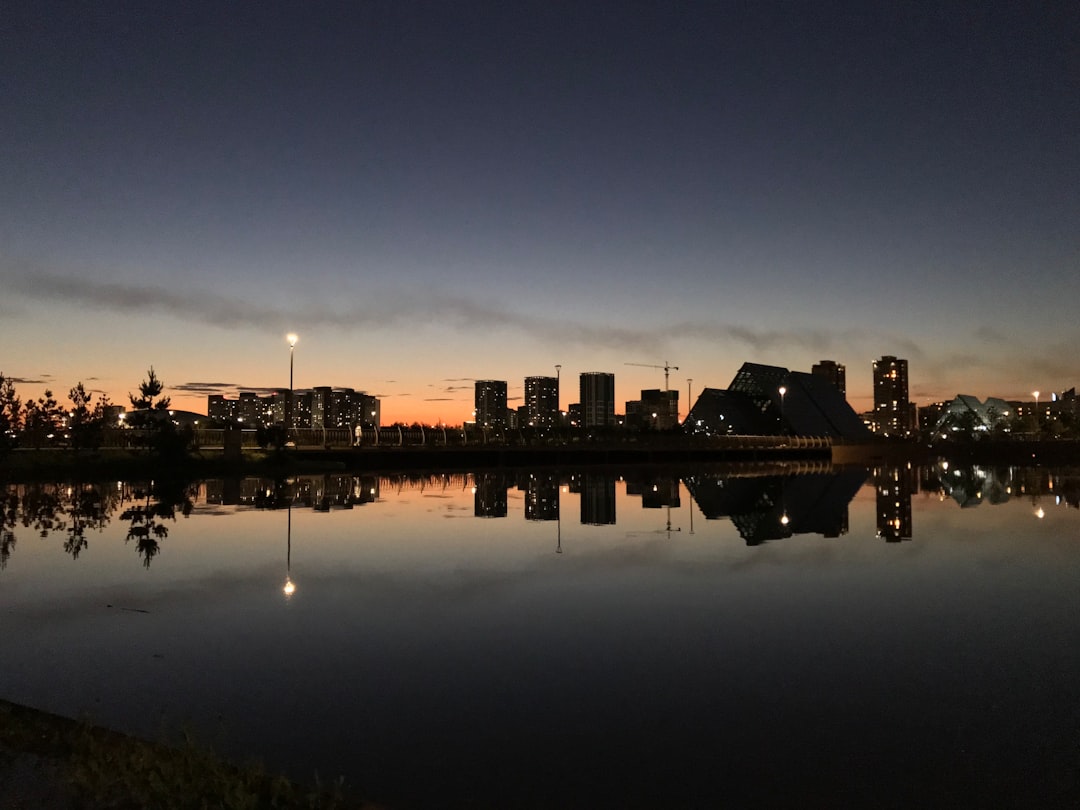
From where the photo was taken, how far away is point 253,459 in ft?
158

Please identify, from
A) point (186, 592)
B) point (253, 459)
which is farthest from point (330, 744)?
point (253, 459)

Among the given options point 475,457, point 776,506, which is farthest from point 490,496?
point 475,457

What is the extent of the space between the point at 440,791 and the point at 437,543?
13436 mm

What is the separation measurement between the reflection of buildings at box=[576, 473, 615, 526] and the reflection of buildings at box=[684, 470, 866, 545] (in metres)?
3.36

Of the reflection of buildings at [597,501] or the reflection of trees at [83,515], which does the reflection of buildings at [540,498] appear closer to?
the reflection of buildings at [597,501]

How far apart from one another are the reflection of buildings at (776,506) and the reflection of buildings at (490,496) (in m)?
7.07

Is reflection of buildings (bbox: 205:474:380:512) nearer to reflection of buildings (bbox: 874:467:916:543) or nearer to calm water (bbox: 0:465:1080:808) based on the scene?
calm water (bbox: 0:465:1080:808)

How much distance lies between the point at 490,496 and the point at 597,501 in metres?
4.94

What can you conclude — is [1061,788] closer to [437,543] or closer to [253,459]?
[437,543]

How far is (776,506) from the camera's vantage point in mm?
29562

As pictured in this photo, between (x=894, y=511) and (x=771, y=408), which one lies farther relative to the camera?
(x=771, y=408)

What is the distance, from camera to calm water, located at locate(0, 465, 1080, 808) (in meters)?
5.96

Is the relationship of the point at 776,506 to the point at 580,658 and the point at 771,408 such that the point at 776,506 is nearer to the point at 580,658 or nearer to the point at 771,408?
the point at 580,658

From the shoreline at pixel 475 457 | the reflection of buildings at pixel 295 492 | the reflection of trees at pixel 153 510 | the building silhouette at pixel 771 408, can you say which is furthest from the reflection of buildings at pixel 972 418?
the reflection of trees at pixel 153 510
